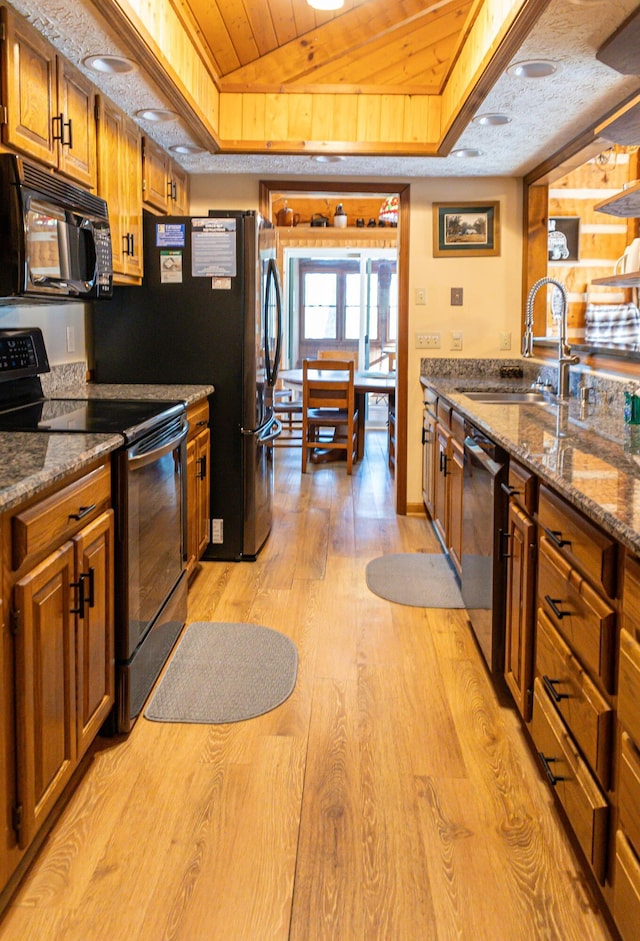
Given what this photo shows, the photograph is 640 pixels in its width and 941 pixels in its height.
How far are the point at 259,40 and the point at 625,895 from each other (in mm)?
4164

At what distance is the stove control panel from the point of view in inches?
111

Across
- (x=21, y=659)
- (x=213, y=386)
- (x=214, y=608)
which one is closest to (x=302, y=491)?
(x=213, y=386)

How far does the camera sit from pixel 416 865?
1.77m

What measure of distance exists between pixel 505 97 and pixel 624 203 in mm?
698

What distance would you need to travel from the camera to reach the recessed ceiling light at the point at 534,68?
2.86 meters

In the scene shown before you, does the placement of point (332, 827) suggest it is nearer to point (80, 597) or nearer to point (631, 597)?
point (80, 597)

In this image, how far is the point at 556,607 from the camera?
6.05 ft

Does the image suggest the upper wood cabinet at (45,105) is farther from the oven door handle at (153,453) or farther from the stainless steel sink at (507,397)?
the stainless steel sink at (507,397)

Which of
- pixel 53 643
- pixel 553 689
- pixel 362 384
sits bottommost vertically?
pixel 553 689

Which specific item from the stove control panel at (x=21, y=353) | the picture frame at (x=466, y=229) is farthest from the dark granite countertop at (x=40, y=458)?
the picture frame at (x=466, y=229)

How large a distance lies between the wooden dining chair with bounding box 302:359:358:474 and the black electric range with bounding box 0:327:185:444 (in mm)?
3605

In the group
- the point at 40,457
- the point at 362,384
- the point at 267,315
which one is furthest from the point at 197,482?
the point at 362,384

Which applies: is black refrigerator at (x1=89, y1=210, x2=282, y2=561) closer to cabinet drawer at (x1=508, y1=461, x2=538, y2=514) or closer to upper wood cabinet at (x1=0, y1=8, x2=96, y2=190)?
upper wood cabinet at (x1=0, y1=8, x2=96, y2=190)

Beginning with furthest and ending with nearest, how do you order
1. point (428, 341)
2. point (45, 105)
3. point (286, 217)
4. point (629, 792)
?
point (286, 217)
point (428, 341)
point (45, 105)
point (629, 792)
